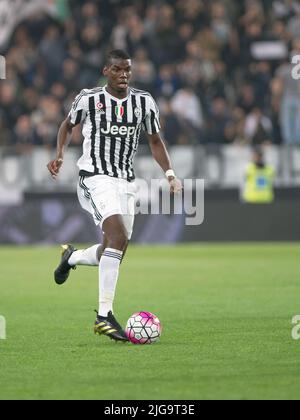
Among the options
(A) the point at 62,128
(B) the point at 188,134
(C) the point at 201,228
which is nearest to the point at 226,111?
(B) the point at 188,134

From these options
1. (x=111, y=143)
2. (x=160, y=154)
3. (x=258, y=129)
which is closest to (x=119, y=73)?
(x=111, y=143)

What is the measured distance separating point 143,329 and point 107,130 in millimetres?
1793

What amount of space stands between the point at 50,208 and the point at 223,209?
3071 millimetres

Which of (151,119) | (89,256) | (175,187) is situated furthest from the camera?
(89,256)

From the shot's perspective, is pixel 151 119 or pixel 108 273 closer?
pixel 108 273

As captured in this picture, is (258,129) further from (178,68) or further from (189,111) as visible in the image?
(178,68)

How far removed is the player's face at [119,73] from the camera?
29.6 ft

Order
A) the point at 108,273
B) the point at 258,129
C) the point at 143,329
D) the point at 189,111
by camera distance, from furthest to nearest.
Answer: the point at 189,111
the point at 258,129
the point at 108,273
the point at 143,329

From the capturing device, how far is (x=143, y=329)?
8.38 metres

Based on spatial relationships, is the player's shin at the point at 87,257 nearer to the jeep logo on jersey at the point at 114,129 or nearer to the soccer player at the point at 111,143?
A: the soccer player at the point at 111,143

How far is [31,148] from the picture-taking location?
Answer: 1986 cm

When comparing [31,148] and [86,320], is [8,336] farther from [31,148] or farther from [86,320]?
[31,148]
